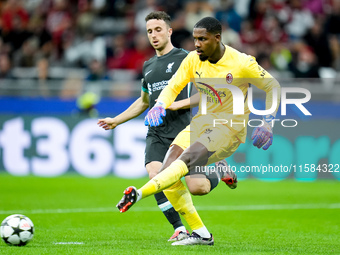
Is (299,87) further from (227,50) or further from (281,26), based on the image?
(227,50)

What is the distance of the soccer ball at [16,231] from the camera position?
6.64 m

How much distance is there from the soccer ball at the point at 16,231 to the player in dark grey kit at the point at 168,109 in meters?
1.44

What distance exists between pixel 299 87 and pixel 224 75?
289 inches

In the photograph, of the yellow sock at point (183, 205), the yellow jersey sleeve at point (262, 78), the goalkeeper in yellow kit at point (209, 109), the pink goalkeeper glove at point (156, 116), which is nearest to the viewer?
the pink goalkeeper glove at point (156, 116)

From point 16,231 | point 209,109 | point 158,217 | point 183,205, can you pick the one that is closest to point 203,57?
point 209,109

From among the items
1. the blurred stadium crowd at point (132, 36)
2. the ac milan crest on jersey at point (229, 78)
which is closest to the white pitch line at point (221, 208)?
the ac milan crest on jersey at point (229, 78)

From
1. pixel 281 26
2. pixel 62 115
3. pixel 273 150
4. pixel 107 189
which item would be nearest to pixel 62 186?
pixel 107 189

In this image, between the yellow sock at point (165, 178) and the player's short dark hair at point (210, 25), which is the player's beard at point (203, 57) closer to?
the player's short dark hair at point (210, 25)

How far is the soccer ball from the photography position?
664 centimetres

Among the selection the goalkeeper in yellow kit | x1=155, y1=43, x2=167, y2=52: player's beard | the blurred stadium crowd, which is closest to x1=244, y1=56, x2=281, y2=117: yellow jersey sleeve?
the goalkeeper in yellow kit

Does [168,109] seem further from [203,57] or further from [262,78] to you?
[262,78]

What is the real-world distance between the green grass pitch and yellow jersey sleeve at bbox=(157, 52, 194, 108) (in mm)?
1549

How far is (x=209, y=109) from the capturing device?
22.4 ft

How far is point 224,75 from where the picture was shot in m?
6.62
